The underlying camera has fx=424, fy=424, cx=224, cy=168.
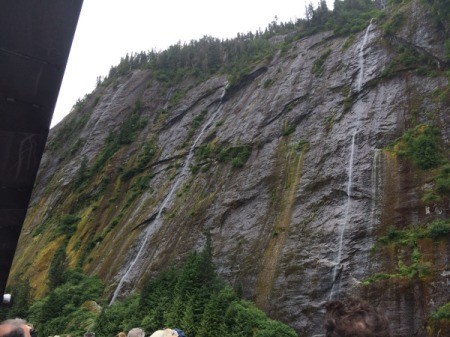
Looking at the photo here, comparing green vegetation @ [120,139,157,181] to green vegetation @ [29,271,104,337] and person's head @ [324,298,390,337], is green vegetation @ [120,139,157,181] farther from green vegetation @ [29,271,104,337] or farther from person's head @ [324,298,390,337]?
person's head @ [324,298,390,337]

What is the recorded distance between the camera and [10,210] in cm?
291

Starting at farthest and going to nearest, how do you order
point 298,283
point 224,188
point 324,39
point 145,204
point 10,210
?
point 324,39
point 145,204
point 224,188
point 298,283
point 10,210

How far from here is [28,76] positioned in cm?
213

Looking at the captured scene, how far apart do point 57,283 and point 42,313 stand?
333 cm

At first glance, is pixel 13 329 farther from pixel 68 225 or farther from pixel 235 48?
pixel 235 48

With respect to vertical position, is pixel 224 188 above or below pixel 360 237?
above

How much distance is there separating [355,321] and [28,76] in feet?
6.88

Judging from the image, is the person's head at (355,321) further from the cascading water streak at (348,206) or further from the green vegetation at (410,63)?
the green vegetation at (410,63)

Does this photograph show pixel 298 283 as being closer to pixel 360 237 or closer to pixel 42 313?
pixel 360 237

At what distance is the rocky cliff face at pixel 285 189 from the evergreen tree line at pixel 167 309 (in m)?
1.16

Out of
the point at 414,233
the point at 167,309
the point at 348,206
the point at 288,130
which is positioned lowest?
→ the point at 167,309

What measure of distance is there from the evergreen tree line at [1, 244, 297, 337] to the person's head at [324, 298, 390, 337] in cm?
1283

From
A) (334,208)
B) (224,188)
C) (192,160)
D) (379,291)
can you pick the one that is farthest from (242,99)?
(379,291)

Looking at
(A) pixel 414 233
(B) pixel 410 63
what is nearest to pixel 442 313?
(A) pixel 414 233
